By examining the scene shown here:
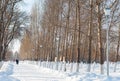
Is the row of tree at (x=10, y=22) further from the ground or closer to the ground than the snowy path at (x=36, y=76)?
further from the ground

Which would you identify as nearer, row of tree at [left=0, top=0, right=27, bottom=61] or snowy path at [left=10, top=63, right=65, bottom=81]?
snowy path at [left=10, top=63, right=65, bottom=81]

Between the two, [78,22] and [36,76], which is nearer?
[36,76]

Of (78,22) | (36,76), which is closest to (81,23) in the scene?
(78,22)

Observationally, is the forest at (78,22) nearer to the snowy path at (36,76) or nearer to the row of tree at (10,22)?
the row of tree at (10,22)

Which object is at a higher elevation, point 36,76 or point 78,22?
point 78,22

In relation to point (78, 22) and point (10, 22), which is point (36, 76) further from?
point (10, 22)

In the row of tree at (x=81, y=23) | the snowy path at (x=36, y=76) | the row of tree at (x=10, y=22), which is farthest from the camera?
the row of tree at (x=10, y=22)

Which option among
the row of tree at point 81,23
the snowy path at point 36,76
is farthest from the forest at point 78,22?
the snowy path at point 36,76

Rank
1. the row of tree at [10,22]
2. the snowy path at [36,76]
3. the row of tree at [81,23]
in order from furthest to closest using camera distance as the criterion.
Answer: the row of tree at [10,22] → the row of tree at [81,23] → the snowy path at [36,76]

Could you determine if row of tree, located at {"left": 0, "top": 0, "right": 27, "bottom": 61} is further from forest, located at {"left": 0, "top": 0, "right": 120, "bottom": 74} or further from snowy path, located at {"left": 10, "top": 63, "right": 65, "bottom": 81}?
snowy path, located at {"left": 10, "top": 63, "right": 65, "bottom": 81}

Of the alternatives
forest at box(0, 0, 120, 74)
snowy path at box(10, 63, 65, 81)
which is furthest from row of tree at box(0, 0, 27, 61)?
snowy path at box(10, 63, 65, 81)

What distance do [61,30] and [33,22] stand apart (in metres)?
35.1

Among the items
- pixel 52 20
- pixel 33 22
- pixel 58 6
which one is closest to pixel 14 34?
pixel 52 20

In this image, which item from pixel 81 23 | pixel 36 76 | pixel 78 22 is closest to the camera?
pixel 36 76
